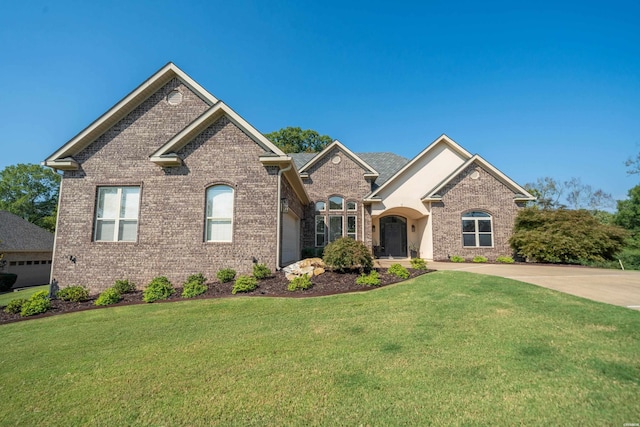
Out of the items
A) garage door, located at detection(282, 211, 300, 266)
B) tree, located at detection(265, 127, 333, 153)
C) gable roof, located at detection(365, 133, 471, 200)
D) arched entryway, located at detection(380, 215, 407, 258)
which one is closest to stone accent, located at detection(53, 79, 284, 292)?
garage door, located at detection(282, 211, 300, 266)

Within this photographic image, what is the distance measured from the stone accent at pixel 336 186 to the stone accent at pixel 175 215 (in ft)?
25.6

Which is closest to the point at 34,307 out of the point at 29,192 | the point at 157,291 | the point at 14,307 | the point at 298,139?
the point at 14,307

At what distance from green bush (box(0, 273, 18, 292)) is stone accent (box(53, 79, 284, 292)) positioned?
14.7 meters

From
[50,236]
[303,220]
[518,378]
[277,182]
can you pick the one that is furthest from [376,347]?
[50,236]

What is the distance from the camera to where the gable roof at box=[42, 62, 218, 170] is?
10.5 m

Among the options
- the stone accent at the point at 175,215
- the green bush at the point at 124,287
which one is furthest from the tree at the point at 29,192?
the green bush at the point at 124,287

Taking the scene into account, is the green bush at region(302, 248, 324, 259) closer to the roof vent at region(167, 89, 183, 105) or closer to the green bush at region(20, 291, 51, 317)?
the roof vent at region(167, 89, 183, 105)

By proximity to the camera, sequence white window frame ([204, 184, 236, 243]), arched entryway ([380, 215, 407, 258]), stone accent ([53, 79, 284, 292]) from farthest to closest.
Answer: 1. arched entryway ([380, 215, 407, 258])
2. white window frame ([204, 184, 236, 243])
3. stone accent ([53, 79, 284, 292])

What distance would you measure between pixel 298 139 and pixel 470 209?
27.8 meters

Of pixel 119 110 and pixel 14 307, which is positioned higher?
pixel 119 110

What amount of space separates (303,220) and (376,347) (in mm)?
13362

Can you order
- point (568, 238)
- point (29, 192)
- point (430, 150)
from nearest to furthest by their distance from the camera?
1. point (568, 238)
2. point (430, 150)
3. point (29, 192)

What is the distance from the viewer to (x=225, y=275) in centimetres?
945

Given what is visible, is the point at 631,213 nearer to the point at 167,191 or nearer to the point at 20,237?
the point at 167,191
